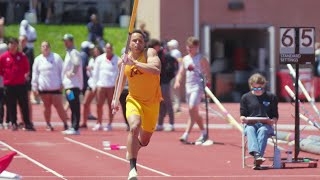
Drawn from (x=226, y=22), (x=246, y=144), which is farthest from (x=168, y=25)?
(x=246, y=144)

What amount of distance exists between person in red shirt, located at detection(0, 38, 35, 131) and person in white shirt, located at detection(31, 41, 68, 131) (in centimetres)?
28

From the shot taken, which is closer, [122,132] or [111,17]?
[122,132]

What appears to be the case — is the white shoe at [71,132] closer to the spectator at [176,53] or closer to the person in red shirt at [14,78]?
the person in red shirt at [14,78]

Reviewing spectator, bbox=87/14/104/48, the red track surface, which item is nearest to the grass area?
spectator, bbox=87/14/104/48

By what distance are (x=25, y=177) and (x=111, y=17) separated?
25.0 meters

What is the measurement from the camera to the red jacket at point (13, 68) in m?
21.7

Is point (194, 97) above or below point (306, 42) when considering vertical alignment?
below

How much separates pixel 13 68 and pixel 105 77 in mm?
2068

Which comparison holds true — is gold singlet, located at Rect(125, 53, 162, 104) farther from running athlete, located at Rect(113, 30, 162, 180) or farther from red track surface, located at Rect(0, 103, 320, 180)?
red track surface, located at Rect(0, 103, 320, 180)

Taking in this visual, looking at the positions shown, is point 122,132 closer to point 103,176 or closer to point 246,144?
point 246,144

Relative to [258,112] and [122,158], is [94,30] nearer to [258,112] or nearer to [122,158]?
[122,158]

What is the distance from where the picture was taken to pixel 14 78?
→ 71.7 ft

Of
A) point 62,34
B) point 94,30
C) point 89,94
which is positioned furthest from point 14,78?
point 62,34

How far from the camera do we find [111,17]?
38812mm
